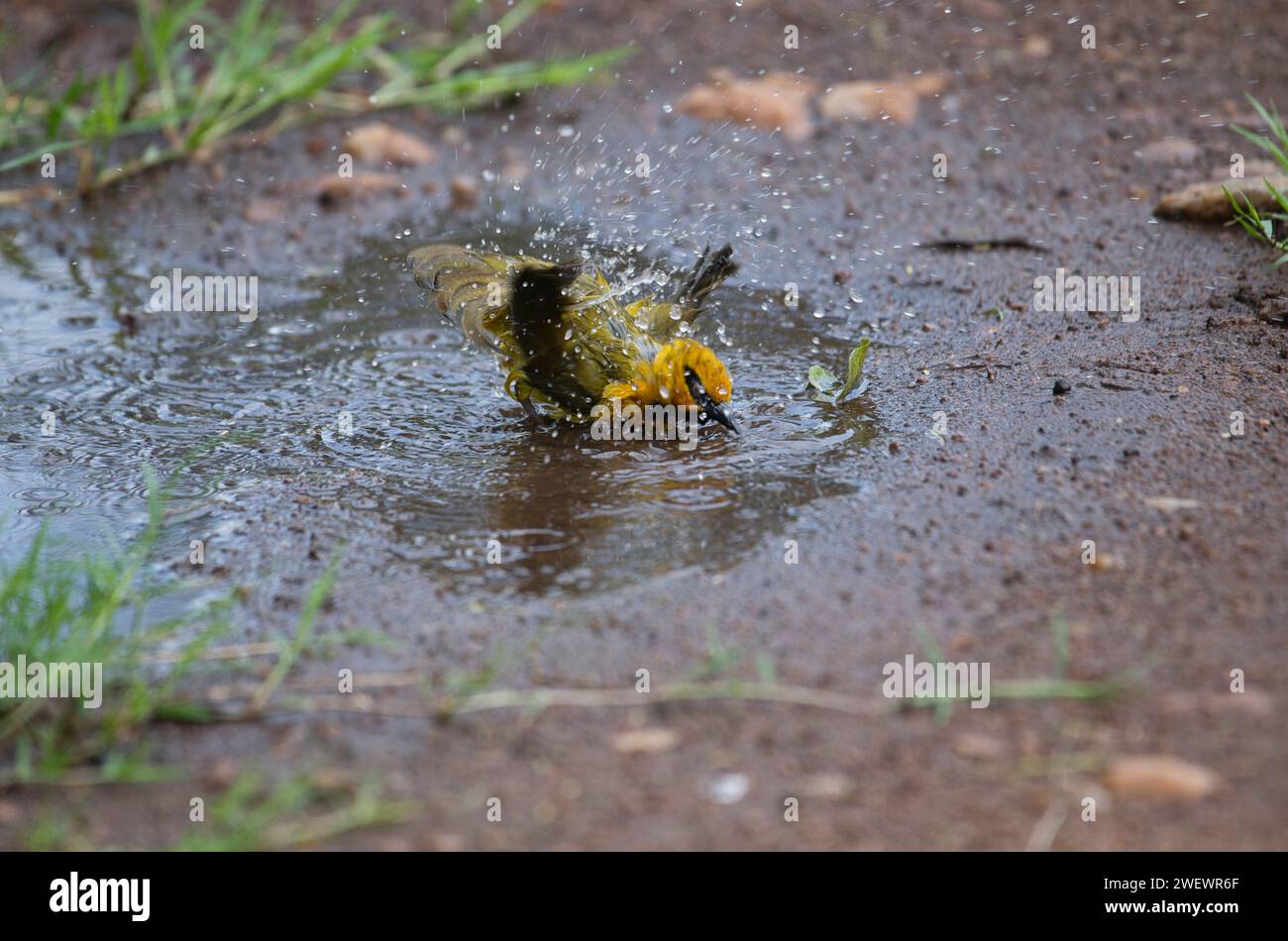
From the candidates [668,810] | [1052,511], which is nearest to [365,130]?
[1052,511]

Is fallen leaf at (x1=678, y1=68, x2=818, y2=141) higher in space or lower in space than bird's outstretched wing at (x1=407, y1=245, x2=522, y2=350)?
higher

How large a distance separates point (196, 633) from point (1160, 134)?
17.2 feet

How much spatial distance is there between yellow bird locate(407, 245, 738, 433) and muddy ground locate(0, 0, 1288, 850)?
0.28 metres

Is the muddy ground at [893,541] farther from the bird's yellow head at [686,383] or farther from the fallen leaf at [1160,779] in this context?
the bird's yellow head at [686,383]

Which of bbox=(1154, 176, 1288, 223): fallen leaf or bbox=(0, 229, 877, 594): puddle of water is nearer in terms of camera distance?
bbox=(0, 229, 877, 594): puddle of water

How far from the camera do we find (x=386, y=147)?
7.09 metres

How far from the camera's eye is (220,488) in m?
4.20

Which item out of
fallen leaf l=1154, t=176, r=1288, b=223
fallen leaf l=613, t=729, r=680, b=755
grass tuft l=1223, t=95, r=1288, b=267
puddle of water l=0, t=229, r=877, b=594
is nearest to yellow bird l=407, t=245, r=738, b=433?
puddle of water l=0, t=229, r=877, b=594

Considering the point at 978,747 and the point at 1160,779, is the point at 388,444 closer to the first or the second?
the point at 978,747

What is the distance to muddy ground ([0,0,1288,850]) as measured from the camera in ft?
8.69

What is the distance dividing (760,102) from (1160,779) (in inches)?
205

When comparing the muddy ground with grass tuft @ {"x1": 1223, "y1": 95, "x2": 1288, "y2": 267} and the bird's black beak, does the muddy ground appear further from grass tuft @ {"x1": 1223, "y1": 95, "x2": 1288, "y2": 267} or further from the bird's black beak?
the bird's black beak

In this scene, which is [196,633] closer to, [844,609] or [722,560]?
[722,560]

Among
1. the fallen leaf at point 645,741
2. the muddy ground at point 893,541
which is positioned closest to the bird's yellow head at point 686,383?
the muddy ground at point 893,541
